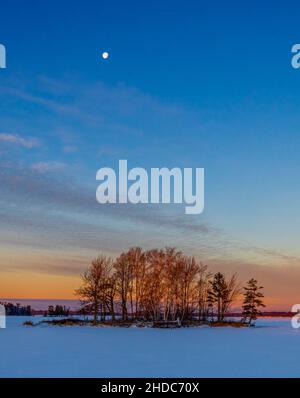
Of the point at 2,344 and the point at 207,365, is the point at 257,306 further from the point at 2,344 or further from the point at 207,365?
the point at 207,365

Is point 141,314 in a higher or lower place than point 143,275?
lower

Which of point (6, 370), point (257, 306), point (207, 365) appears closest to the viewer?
point (6, 370)

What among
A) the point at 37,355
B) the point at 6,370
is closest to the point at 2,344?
the point at 37,355
